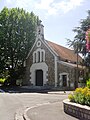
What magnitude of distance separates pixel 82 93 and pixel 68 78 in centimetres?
3198

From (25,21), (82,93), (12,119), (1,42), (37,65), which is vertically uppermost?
(25,21)

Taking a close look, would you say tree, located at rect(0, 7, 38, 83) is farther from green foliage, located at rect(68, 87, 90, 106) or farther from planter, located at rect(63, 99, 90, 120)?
planter, located at rect(63, 99, 90, 120)

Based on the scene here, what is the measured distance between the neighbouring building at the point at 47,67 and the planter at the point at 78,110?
3020 cm

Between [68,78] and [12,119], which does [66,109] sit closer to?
[12,119]

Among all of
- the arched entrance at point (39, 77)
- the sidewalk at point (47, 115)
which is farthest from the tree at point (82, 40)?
the sidewalk at point (47, 115)

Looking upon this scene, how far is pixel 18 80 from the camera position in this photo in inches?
2007

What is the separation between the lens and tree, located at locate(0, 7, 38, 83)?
49250mm

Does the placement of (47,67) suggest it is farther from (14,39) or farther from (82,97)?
(82,97)

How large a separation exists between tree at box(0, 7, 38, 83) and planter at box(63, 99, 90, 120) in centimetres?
3703

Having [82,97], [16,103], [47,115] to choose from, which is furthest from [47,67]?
[82,97]

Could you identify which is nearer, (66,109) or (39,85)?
(66,109)

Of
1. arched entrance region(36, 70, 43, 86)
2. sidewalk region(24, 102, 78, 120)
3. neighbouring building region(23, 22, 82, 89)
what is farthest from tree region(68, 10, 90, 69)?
sidewalk region(24, 102, 78, 120)

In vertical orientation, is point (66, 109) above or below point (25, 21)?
below

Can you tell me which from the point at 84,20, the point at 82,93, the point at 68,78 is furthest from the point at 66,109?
the point at 68,78
